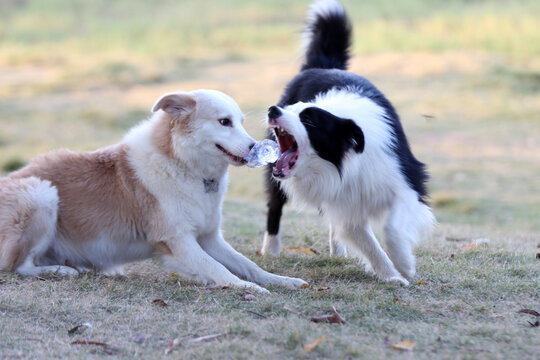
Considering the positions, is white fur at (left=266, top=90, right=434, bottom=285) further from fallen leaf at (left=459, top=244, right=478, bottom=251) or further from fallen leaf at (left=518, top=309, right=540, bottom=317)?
fallen leaf at (left=459, top=244, right=478, bottom=251)

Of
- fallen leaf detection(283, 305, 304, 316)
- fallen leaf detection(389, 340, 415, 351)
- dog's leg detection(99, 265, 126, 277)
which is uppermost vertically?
fallen leaf detection(389, 340, 415, 351)

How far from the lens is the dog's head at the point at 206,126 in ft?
Result: 14.9

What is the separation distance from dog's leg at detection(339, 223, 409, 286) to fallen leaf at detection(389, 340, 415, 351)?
4.32ft

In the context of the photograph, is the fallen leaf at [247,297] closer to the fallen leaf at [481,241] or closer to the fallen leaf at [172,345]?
the fallen leaf at [172,345]

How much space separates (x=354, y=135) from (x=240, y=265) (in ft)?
3.95

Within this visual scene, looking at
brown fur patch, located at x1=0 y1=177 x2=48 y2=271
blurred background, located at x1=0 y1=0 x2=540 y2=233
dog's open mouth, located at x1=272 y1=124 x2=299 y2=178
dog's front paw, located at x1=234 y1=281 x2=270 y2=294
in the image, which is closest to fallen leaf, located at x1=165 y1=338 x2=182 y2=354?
dog's front paw, located at x1=234 y1=281 x2=270 y2=294

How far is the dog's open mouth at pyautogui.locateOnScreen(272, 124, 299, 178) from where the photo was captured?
4703mm

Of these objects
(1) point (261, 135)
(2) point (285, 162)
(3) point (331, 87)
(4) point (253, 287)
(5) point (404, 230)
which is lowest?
(1) point (261, 135)

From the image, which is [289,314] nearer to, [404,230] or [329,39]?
[404,230]

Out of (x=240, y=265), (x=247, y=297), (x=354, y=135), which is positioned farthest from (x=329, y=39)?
(x=247, y=297)

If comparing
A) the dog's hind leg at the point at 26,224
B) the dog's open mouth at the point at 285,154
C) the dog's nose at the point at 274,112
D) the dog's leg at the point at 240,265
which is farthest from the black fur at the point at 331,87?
the dog's hind leg at the point at 26,224

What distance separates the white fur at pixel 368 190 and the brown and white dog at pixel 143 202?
0.53 m

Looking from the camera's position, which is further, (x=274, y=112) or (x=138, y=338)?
(x=274, y=112)

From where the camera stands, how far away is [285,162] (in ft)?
15.5
